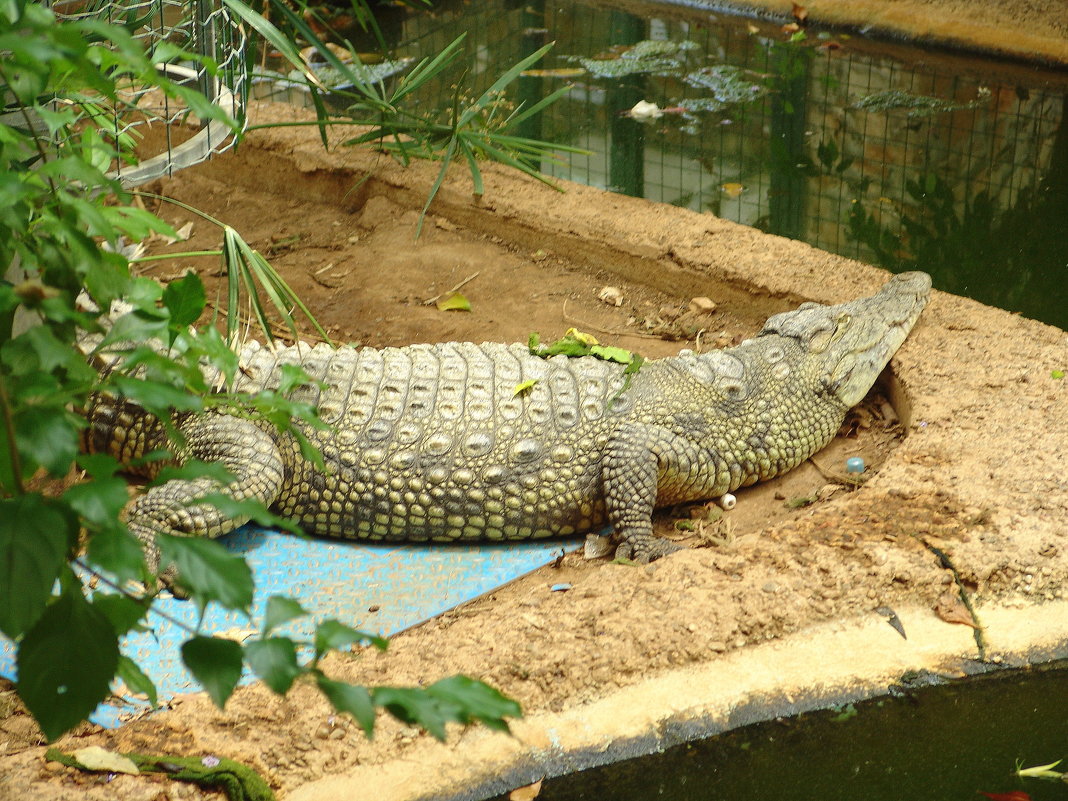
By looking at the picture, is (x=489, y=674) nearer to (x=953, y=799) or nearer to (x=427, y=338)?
(x=953, y=799)

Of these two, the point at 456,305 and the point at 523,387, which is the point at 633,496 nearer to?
the point at 523,387

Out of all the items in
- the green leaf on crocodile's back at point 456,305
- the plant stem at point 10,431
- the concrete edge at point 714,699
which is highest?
the plant stem at point 10,431

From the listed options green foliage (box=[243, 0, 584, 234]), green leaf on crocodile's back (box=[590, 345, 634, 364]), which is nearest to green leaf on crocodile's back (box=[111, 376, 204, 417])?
green foliage (box=[243, 0, 584, 234])

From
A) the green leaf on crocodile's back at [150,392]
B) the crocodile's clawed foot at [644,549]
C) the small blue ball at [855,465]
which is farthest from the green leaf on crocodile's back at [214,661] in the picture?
the small blue ball at [855,465]

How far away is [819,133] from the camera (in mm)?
7930

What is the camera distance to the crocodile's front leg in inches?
153

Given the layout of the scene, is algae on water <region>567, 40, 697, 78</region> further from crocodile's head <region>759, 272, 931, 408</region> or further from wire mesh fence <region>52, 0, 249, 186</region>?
crocodile's head <region>759, 272, 931, 408</region>

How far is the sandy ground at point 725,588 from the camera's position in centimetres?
290

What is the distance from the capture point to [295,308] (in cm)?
566

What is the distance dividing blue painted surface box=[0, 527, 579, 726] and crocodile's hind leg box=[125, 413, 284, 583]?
0.19m

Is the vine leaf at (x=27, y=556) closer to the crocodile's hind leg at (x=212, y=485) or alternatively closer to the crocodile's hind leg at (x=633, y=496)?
the crocodile's hind leg at (x=212, y=485)

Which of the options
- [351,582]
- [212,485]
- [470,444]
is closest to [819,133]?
[470,444]

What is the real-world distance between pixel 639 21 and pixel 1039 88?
3826 millimetres

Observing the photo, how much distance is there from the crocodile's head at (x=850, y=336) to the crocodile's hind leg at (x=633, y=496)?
0.95m
